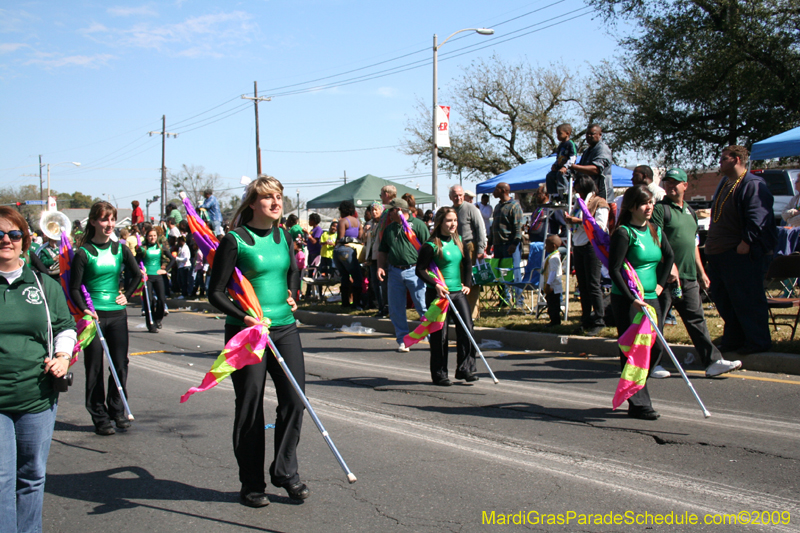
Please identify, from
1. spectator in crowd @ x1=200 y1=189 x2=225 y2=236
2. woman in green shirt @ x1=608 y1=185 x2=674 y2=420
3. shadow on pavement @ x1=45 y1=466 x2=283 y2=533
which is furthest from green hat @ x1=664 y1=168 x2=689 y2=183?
spectator in crowd @ x1=200 y1=189 x2=225 y2=236

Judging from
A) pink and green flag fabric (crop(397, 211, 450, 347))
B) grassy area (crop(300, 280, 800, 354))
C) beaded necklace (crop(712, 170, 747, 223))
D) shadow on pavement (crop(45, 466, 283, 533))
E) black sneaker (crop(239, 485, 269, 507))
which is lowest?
shadow on pavement (crop(45, 466, 283, 533))

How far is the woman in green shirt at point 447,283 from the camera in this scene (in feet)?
24.5

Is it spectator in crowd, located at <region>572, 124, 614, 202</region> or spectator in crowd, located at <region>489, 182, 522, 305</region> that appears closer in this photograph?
spectator in crowd, located at <region>572, 124, 614, 202</region>

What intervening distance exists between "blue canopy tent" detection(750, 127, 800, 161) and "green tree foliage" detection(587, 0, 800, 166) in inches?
482

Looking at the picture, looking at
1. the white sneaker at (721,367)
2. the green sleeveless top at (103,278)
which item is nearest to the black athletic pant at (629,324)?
the white sneaker at (721,367)

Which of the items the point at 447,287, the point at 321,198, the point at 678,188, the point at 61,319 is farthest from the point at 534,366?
the point at 321,198

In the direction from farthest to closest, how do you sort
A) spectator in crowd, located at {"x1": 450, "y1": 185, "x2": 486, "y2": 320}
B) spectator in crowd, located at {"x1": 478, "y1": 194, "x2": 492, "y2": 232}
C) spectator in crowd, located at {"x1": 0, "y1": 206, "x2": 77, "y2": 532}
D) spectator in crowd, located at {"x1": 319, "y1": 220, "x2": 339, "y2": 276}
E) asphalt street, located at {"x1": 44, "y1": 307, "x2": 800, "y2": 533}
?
spectator in crowd, located at {"x1": 478, "y1": 194, "x2": 492, "y2": 232}
spectator in crowd, located at {"x1": 319, "y1": 220, "x2": 339, "y2": 276}
spectator in crowd, located at {"x1": 450, "y1": 185, "x2": 486, "y2": 320}
asphalt street, located at {"x1": 44, "y1": 307, "x2": 800, "y2": 533}
spectator in crowd, located at {"x1": 0, "y1": 206, "x2": 77, "y2": 532}

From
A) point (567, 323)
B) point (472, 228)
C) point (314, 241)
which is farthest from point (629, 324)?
point (314, 241)

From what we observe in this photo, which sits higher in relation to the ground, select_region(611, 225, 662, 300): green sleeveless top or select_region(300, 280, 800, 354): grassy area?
select_region(611, 225, 662, 300): green sleeveless top

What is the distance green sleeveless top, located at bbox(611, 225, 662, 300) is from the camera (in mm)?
6012

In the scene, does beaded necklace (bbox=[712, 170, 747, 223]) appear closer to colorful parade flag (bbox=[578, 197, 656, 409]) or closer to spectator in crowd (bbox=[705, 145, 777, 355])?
spectator in crowd (bbox=[705, 145, 777, 355])

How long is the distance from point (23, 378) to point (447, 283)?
4.76m

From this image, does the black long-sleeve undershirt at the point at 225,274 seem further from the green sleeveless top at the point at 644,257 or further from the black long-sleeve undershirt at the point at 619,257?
the green sleeveless top at the point at 644,257

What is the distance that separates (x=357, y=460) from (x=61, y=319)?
2.37 metres
